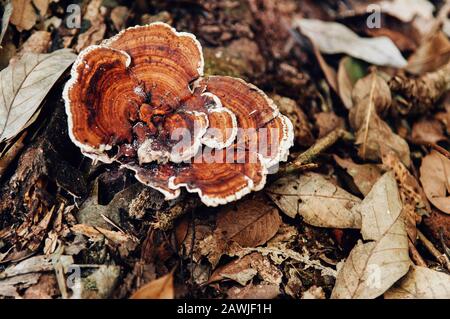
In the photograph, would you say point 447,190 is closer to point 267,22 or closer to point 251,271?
point 251,271

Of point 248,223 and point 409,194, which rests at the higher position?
point 248,223

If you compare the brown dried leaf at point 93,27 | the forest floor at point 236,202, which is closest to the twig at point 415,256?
the forest floor at point 236,202

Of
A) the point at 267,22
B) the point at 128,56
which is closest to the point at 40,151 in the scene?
the point at 128,56

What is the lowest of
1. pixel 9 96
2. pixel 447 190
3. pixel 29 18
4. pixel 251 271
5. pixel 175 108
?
pixel 447 190

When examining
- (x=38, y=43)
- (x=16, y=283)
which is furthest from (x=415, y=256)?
(x=38, y=43)

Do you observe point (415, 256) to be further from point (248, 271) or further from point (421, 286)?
point (248, 271)

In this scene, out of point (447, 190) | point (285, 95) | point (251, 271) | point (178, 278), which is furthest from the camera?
point (285, 95)

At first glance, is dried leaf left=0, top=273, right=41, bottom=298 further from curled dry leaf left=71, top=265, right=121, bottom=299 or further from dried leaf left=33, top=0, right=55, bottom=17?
dried leaf left=33, top=0, right=55, bottom=17
